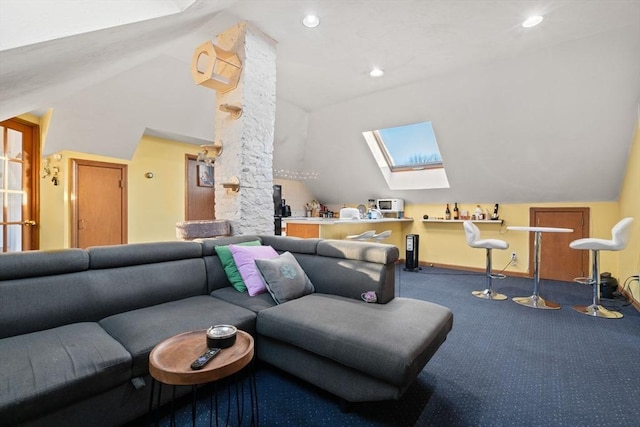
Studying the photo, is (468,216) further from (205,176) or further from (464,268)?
(205,176)

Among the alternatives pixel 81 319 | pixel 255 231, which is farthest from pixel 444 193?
pixel 81 319

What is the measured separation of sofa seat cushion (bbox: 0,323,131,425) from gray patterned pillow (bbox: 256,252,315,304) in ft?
3.20

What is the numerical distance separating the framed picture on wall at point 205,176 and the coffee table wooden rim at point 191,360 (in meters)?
4.49

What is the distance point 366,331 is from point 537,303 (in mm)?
3115

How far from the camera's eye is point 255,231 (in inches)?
132

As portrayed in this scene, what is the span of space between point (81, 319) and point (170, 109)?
333 cm

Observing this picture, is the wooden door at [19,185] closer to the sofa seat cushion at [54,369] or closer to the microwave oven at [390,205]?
the sofa seat cushion at [54,369]

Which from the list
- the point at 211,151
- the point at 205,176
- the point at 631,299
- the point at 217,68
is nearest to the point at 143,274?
the point at 211,151

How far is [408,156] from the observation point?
5836mm

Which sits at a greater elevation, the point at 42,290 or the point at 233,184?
the point at 233,184

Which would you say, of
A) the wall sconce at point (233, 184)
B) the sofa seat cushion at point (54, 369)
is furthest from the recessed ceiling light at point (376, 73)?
the sofa seat cushion at point (54, 369)

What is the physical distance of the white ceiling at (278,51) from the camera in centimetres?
172

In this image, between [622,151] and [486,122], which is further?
[486,122]

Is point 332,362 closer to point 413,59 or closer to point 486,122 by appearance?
point 413,59
